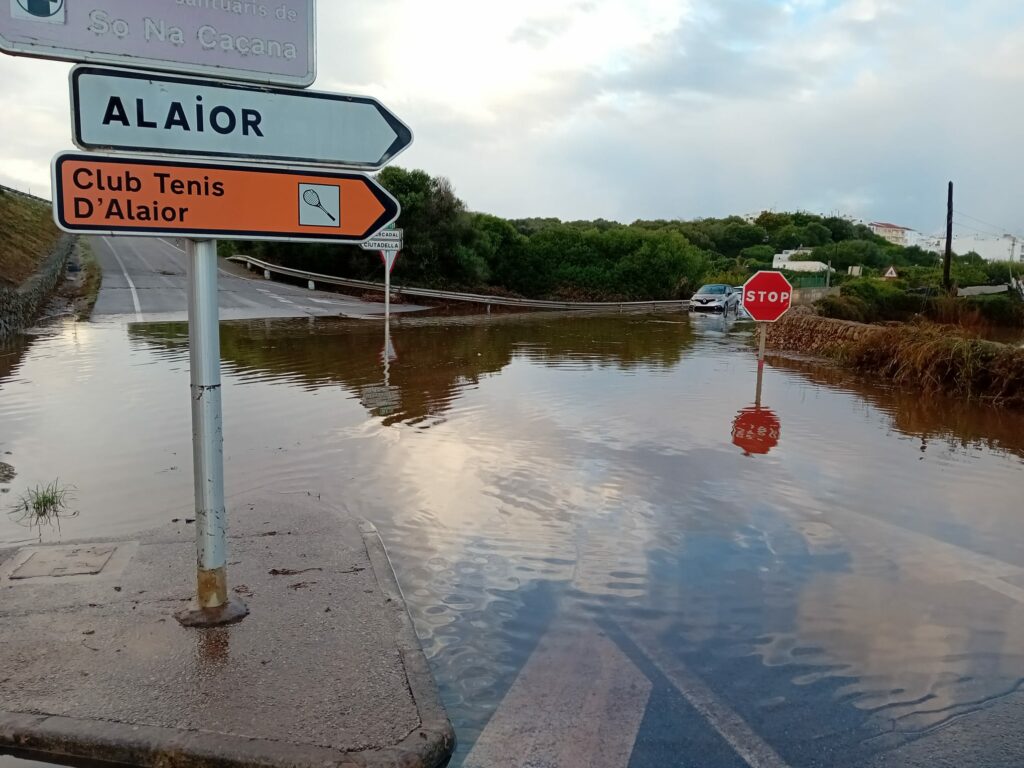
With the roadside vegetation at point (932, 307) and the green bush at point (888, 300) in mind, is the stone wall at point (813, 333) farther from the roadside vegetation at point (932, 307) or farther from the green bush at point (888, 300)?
the green bush at point (888, 300)

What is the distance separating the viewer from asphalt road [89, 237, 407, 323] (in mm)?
24438

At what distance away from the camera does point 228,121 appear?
12.9 feet

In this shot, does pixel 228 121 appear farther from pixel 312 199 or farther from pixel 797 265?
pixel 797 265

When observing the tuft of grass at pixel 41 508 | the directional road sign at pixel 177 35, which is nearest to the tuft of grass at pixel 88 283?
the tuft of grass at pixel 41 508

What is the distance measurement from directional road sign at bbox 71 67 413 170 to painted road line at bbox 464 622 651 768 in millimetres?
2730

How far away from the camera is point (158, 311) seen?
23906mm

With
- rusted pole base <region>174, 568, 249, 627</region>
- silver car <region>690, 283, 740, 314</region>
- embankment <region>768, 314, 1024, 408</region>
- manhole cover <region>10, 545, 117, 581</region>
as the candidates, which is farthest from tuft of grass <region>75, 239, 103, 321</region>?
silver car <region>690, 283, 740, 314</region>

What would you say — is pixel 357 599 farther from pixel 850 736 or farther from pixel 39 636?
pixel 850 736

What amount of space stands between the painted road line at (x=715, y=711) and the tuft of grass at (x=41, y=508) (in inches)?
174

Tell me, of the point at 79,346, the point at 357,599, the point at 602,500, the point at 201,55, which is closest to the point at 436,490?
the point at 602,500

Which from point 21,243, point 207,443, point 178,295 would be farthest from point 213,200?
point 21,243

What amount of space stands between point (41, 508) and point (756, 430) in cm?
761

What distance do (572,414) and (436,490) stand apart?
396 centimetres

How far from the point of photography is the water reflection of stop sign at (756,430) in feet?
29.2
